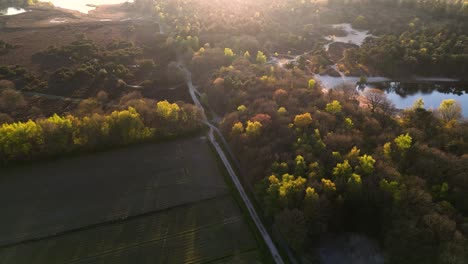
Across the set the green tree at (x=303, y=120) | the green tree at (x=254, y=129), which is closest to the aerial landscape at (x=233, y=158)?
the green tree at (x=303, y=120)

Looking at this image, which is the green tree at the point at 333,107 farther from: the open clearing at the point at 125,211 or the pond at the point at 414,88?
the pond at the point at 414,88

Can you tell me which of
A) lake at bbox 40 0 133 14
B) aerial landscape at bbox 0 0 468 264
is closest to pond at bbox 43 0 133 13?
lake at bbox 40 0 133 14

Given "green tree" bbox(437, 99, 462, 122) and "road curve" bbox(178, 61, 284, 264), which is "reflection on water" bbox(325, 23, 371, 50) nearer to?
"green tree" bbox(437, 99, 462, 122)

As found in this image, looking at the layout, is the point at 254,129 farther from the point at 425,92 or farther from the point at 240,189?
the point at 425,92

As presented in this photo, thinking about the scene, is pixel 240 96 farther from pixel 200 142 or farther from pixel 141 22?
pixel 141 22

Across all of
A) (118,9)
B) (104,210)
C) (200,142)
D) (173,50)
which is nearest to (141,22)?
(118,9)

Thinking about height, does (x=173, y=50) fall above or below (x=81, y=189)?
above
